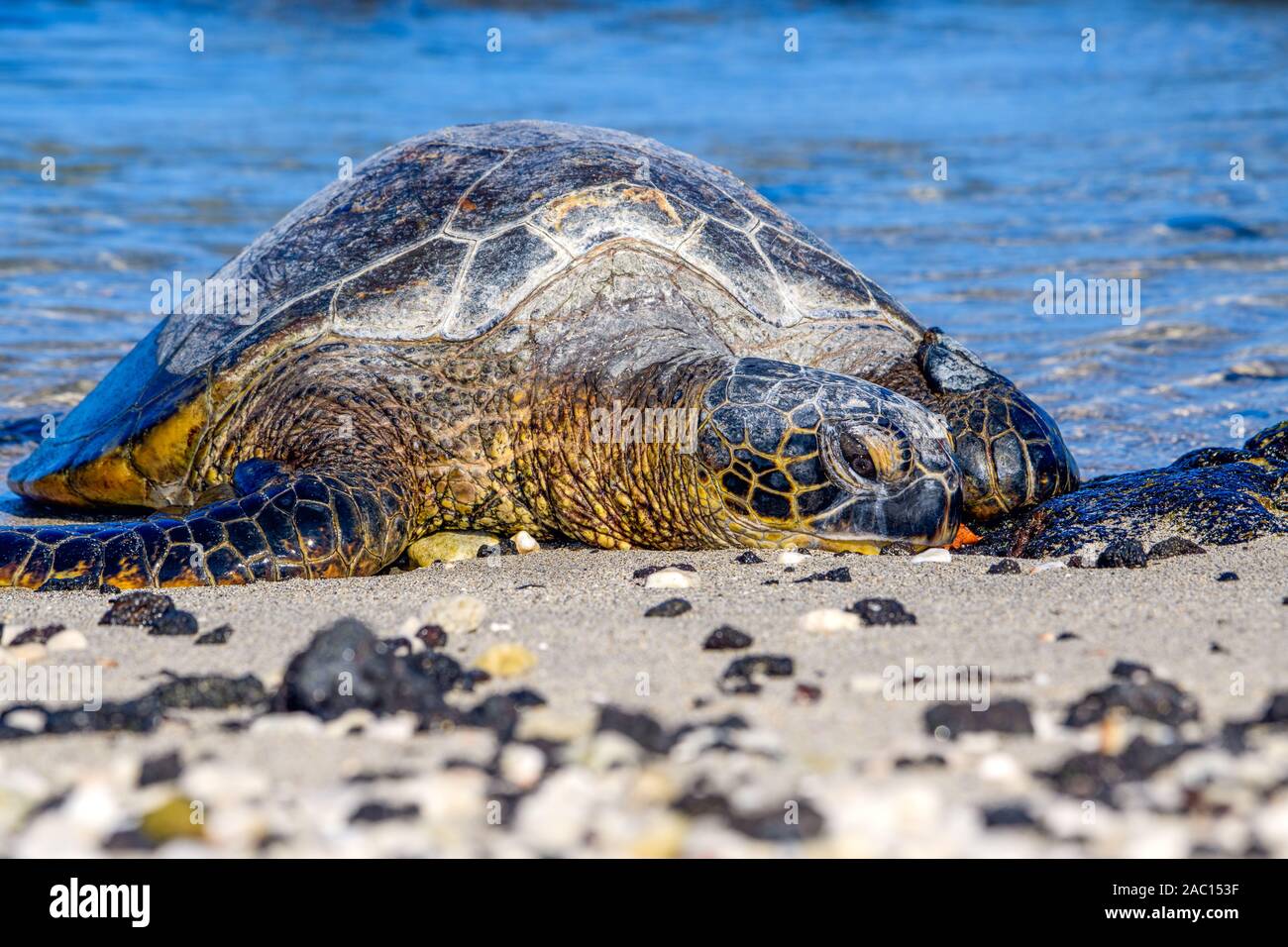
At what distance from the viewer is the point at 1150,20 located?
27.8 meters

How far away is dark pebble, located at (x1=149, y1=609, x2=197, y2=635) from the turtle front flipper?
0.62 meters

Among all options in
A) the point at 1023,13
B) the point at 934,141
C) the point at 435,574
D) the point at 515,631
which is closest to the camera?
the point at 515,631

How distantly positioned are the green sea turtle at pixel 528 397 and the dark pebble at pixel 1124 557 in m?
0.48

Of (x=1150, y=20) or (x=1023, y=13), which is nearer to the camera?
(x=1150, y=20)

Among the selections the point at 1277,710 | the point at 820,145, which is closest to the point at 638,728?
the point at 1277,710

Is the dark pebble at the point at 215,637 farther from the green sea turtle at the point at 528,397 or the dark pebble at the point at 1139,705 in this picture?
the dark pebble at the point at 1139,705

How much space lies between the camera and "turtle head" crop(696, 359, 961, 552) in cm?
425

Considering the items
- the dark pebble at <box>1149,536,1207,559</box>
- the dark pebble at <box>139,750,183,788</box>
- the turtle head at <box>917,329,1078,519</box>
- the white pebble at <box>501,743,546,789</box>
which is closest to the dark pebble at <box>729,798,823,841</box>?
the white pebble at <box>501,743,546,789</box>

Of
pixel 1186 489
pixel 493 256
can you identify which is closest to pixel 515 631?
pixel 493 256

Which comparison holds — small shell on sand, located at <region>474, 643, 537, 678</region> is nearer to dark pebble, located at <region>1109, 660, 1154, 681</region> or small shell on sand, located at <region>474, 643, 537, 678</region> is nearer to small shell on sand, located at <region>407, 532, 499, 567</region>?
dark pebble, located at <region>1109, 660, 1154, 681</region>

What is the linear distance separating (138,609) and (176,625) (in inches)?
7.1

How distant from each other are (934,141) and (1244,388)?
26.9 feet

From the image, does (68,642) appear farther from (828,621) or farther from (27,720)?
(828,621)

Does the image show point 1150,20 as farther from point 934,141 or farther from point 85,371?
point 85,371
